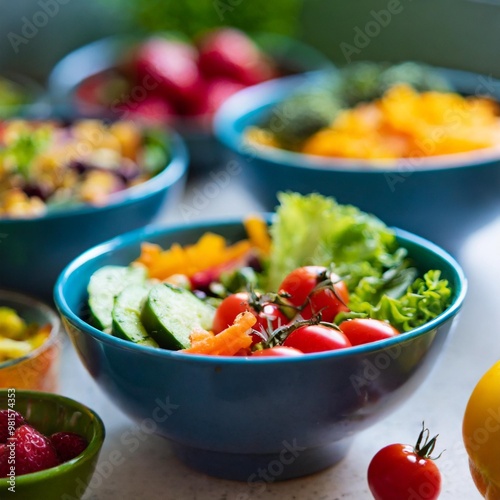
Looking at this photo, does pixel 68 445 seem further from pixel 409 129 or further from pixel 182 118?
pixel 182 118

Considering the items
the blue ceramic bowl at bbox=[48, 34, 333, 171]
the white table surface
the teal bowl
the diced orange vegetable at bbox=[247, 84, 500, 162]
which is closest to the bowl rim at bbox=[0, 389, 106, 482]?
the teal bowl

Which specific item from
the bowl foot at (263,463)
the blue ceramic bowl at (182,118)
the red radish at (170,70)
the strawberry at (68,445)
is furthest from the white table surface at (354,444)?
the red radish at (170,70)

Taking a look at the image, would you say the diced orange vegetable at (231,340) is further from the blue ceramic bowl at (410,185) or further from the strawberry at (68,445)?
the blue ceramic bowl at (410,185)

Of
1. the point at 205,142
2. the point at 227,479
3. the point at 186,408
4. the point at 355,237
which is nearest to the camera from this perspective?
the point at 186,408

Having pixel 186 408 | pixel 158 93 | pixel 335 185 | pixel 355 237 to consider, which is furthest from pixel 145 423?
pixel 158 93

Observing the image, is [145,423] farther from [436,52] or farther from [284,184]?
[436,52]

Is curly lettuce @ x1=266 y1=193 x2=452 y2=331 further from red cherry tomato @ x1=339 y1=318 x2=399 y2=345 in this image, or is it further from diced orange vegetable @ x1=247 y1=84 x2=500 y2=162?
diced orange vegetable @ x1=247 y1=84 x2=500 y2=162

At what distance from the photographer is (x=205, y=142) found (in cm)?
197

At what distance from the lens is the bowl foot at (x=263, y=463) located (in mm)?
1095

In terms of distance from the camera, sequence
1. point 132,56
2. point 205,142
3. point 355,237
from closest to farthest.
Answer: point 355,237, point 205,142, point 132,56

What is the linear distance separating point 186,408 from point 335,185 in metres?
0.59

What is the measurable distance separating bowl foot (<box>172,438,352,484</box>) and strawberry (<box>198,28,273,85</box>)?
1250 mm

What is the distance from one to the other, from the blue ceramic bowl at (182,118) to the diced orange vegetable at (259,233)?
0.61m

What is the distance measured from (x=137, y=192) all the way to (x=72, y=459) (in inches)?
25.1
